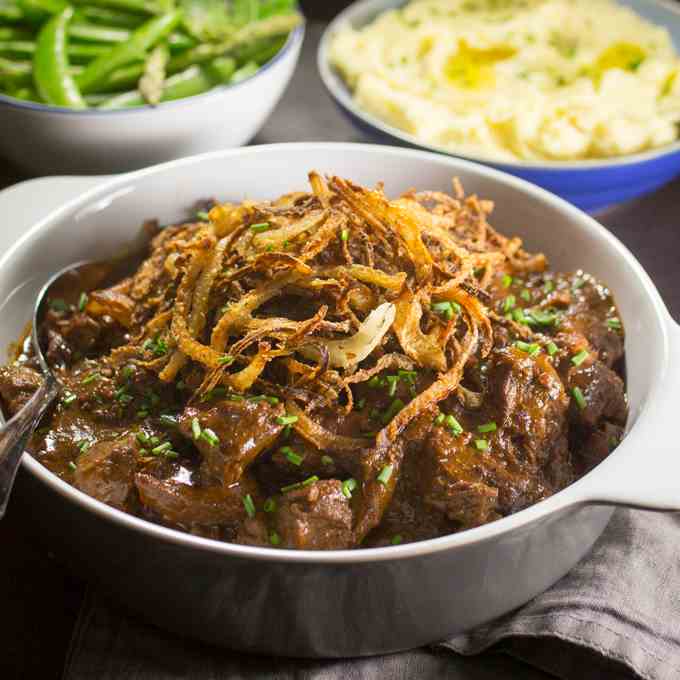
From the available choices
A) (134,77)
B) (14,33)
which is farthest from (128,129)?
(14,33)

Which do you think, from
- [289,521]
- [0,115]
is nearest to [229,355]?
[289,521]

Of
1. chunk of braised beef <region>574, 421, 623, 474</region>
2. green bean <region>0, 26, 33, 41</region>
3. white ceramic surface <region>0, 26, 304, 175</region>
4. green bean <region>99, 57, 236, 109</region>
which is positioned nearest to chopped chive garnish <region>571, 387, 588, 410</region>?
chunk of braised beef <region>574, 421, 623, 474</region>

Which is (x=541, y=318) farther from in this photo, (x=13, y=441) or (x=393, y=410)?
Answer: (x=13, y=441)

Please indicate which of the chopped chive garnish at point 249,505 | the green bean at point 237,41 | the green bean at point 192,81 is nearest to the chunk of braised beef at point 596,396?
the chopped chive garnish at point 249,505

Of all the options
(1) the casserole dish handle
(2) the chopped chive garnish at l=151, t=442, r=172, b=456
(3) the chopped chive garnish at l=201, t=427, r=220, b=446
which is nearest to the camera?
(1) the casserole dish handle

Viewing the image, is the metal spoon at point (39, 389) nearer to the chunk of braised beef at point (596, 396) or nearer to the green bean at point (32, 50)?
the chunk of braised beef at point (596, 396)

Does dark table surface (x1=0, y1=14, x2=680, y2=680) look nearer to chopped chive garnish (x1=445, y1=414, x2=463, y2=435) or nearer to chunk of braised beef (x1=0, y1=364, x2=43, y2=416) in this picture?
chunk of braised beef (x1=0, y1=364, x2=43, y2=416)

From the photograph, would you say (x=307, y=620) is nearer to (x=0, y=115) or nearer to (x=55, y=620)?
(x=55, y=620)
